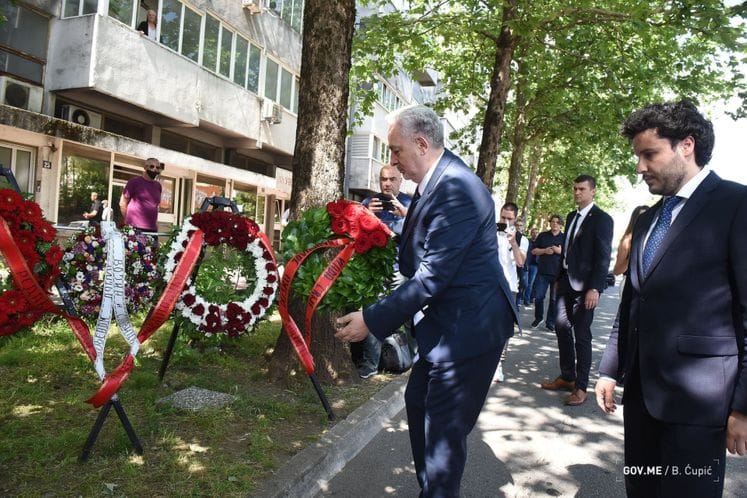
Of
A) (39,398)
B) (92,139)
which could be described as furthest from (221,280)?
(92,139)

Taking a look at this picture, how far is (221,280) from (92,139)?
12347 millimetres

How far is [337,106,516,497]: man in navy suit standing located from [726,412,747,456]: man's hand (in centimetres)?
105

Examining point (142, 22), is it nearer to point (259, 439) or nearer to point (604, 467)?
point (259, 439)

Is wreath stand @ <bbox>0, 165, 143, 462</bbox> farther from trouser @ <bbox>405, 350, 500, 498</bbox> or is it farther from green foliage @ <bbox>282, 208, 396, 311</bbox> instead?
trouser @ <bbox>405, 350, 500, 498</bbox>

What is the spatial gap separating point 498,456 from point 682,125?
3082mm

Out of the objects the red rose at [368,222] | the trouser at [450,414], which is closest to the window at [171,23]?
the red rose at [368,222]

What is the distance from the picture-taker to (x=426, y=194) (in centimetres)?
287

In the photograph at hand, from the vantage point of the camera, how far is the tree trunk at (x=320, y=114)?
19.1 feet

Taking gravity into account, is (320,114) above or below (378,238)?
above

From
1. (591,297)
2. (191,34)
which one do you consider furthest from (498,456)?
(191,34)

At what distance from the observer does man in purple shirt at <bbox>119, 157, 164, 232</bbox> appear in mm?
7535

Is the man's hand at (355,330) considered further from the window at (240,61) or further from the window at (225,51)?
the window at (240,61)

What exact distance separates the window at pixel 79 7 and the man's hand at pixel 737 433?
17.2m

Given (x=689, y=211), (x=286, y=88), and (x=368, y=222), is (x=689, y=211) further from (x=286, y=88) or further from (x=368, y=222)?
(x=286, y=88)
